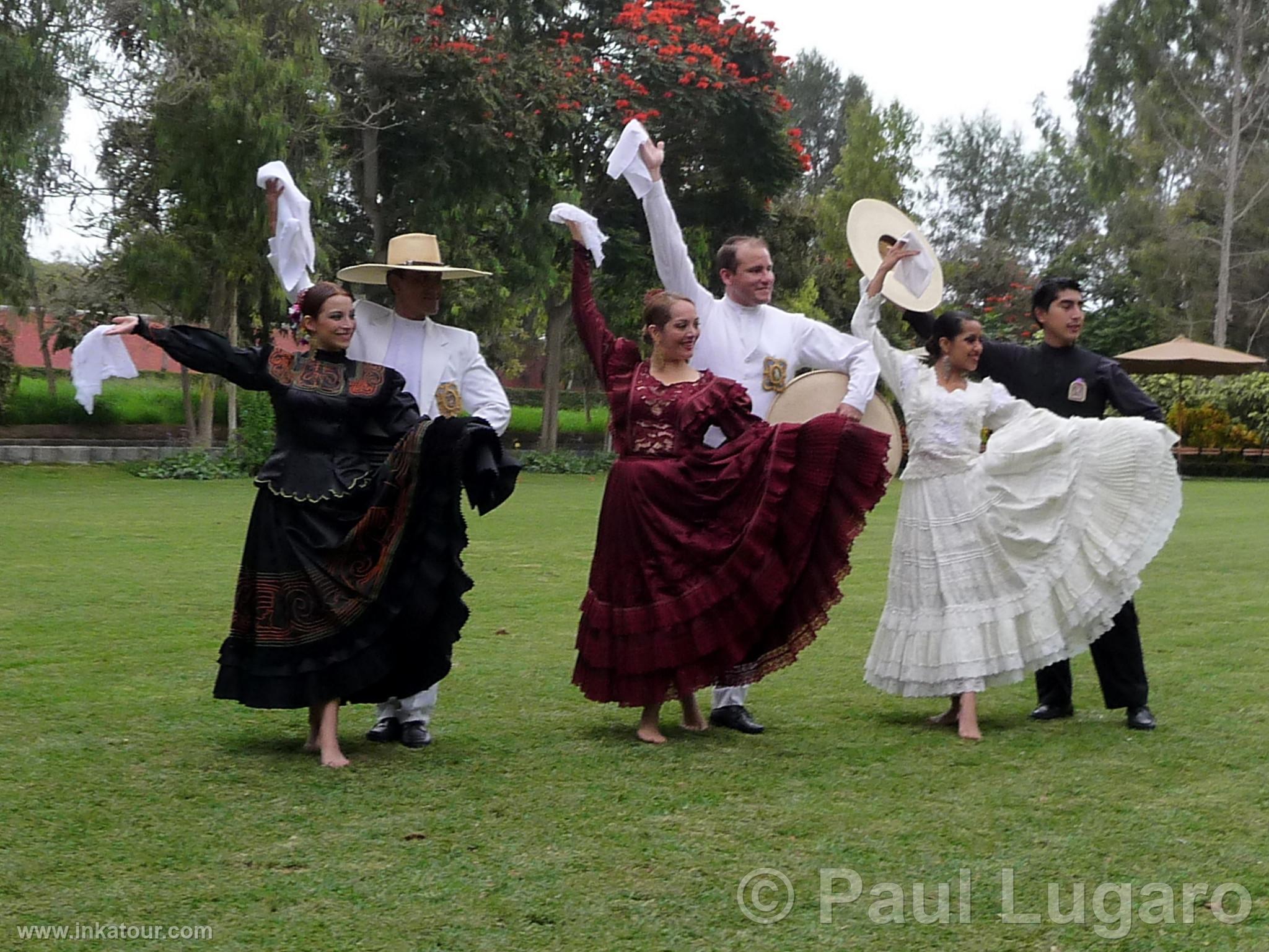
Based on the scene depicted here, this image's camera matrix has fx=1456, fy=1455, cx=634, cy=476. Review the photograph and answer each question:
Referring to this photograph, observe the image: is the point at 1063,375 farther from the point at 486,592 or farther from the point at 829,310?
the point at 829,310

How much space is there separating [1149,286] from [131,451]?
28.9 metres

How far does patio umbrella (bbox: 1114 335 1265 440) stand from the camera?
26172 mm

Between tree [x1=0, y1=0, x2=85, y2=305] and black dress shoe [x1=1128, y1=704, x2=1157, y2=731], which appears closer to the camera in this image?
black dress shoe [x1=1128, y1=704, x2=1157, y2=731]

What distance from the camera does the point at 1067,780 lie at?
198 inches

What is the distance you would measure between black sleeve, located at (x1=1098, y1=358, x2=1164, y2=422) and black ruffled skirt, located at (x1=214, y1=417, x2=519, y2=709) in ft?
9.05

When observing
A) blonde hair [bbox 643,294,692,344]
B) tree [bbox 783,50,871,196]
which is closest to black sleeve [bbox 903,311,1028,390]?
blonde hair [bbox 643,294,692,344]

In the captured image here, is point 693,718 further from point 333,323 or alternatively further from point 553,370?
point 553,370

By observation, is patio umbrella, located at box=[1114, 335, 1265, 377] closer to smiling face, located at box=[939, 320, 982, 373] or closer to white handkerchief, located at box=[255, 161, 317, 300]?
smiling face, located at box=[939, 320, 982, 373]

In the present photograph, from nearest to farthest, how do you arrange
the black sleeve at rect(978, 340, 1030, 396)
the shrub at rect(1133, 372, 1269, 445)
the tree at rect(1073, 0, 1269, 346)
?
the black sleeve at rect(978, 340, 1030, 396), the shrub at rect(1133, 372, 1269, 445), the tree at rect(1073, 0, 1269, 346)

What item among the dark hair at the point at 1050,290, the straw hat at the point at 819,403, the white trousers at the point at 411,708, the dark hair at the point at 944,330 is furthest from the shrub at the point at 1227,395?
the white trousers at the point at 411,708

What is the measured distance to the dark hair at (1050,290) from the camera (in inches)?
248

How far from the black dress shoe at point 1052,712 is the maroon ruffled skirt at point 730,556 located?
4.15 feet

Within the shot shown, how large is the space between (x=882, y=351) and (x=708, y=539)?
4.11 feet

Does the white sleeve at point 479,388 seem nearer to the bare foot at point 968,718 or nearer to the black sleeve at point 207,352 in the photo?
the black sleeve at point 207,352
